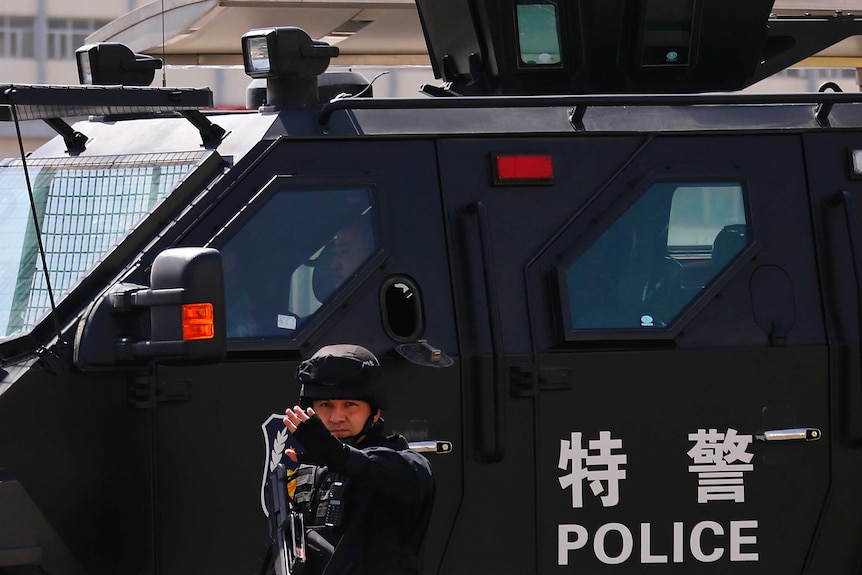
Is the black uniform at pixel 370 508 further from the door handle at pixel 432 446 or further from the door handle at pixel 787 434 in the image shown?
the door handle at pixel 787 434

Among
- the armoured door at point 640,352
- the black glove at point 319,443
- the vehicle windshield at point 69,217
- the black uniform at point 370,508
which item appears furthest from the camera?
the armoured door at point 640,352

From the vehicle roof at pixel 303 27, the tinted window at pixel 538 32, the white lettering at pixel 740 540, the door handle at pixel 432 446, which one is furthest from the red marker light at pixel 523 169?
the vehicle roof at pixel 303 27

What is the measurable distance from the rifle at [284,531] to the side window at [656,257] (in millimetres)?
1220

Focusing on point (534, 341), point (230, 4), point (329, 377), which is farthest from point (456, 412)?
point (230, 4)

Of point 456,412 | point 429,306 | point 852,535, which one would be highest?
point 429,306

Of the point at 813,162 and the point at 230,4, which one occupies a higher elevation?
the point at 230,4

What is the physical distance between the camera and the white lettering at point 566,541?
448 cm

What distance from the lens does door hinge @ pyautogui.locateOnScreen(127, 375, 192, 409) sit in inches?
162

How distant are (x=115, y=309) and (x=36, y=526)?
0.63 metres

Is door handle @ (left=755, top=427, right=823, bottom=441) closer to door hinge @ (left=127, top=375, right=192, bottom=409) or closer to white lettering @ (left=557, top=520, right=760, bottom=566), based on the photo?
white lettering @ (left=557, top=520, right=760, bottom=566)

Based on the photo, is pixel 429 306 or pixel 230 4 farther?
pixel 230 4

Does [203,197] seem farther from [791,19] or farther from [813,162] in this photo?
[791,19]

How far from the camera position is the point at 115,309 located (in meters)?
3.76

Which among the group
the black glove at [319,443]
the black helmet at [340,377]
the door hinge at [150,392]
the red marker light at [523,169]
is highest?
the red marker light at [523,169]
